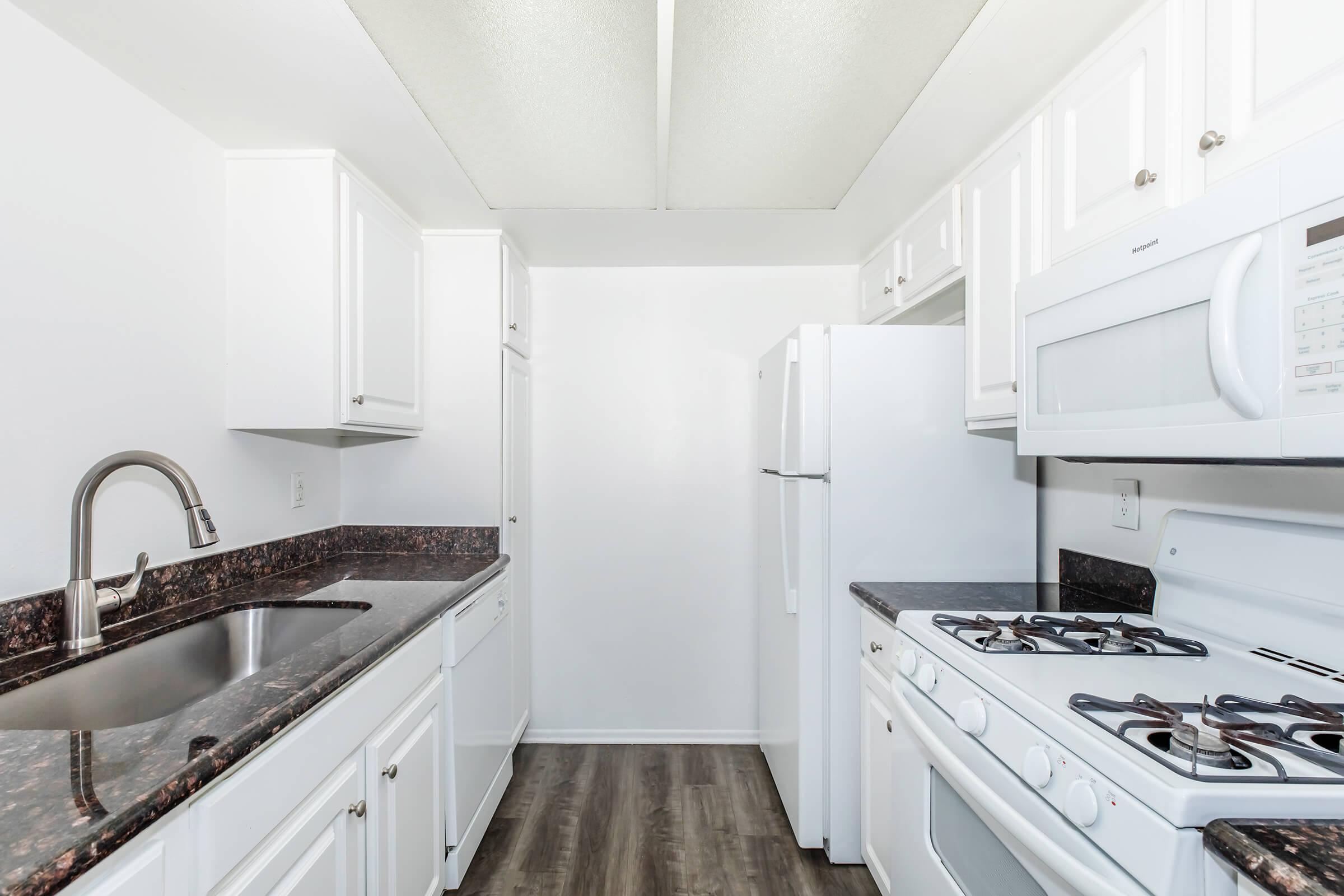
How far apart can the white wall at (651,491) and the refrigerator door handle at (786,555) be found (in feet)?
2.37

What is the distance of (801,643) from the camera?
6.39ft

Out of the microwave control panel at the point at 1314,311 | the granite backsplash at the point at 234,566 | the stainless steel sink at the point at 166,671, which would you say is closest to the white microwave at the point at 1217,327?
the microwave control panel at the point at 1314,311

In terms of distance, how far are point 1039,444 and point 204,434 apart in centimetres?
220

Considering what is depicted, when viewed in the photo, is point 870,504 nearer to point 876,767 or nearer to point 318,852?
point 876,767

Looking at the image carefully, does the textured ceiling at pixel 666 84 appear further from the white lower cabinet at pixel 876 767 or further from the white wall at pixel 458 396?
the white lower cabinet at pixel 876 767

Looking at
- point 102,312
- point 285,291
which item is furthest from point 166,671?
point 285,291

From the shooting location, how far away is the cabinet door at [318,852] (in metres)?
0.90

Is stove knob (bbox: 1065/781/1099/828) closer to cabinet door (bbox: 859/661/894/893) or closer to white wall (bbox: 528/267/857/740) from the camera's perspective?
cabinet door (bbox: 859/661/894/893)

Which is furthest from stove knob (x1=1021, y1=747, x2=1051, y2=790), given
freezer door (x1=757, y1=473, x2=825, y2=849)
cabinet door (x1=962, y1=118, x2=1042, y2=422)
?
freezer door (x1=757, y1=473, x2=825, y2=849)

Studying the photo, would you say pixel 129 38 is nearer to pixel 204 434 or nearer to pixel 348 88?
pixel 348 88

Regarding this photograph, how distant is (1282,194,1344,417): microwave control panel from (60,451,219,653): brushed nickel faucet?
1.91m

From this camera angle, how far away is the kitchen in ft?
2.77

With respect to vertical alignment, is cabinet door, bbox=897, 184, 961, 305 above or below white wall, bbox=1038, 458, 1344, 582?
above

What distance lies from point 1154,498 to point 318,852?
6.78 feet
